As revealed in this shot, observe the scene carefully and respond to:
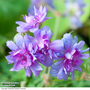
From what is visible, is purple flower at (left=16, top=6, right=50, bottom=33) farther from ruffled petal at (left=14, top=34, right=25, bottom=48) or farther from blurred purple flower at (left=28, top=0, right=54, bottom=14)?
blurred purple flower at (left=28, top=0, right=54, bottom=14)

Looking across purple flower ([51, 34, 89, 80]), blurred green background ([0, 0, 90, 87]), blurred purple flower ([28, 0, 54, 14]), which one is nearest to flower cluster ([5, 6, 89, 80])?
purple flower ([51, 34, 89, 80])

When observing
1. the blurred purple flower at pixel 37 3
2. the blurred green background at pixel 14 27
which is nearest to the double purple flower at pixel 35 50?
the blurred green background at pixel 14 27

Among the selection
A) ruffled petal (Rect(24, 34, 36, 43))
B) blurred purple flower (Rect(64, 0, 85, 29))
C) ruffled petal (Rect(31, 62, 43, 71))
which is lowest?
ruffled petal (Rect(31, 62, 43, 71))

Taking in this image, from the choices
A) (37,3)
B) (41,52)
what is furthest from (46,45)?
(37,3)

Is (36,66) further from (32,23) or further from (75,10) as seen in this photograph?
(75,10)

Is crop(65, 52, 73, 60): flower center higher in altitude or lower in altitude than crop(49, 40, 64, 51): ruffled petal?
lower

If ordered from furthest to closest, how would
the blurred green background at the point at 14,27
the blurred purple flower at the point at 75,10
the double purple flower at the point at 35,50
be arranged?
the blurred purple flower at the point at 75,10
the blurred green background at the point at 14,27
the double purple flower at the point at 35,50

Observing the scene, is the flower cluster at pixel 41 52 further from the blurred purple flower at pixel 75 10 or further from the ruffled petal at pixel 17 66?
the blurred purple flower at pixel 75 10
